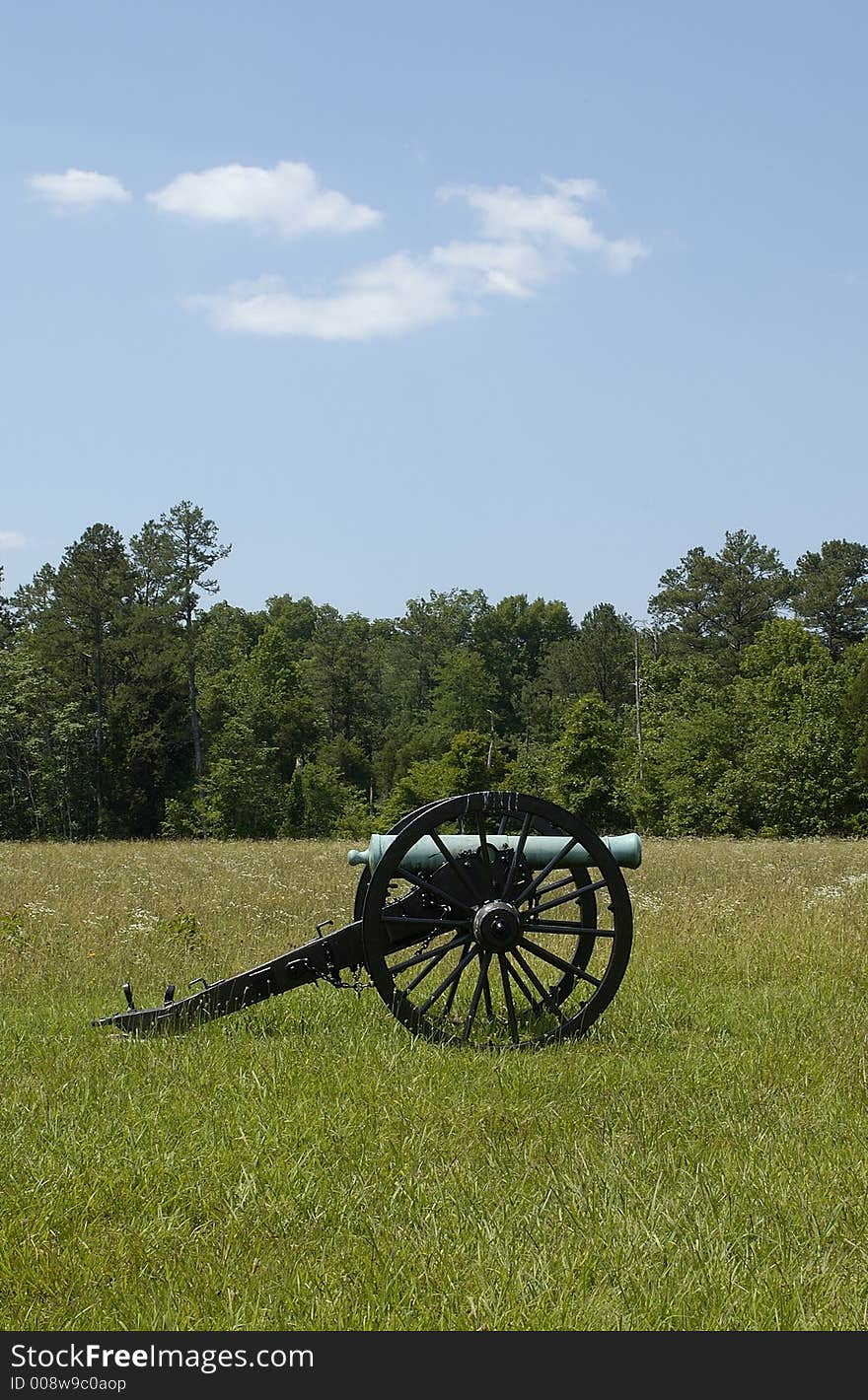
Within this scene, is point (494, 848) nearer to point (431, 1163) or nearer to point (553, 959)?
point (553, 959)

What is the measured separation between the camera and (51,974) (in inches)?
353

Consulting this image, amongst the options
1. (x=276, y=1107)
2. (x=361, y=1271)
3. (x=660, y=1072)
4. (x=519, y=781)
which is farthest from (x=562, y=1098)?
(x=519, y=781)

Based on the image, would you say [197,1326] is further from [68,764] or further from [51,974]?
[68,764]

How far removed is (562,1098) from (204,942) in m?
4.93

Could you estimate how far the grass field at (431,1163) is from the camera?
3.80 m

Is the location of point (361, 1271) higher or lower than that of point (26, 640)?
lower

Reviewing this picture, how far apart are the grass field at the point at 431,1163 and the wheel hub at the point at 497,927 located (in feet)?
2.08

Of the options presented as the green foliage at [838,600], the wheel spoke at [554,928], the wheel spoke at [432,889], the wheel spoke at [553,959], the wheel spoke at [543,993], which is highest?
the green foliage at [838,600]

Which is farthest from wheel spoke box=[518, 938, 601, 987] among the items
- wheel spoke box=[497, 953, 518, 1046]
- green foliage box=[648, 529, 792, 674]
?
green foliage box=[648, 529, 792, 674]

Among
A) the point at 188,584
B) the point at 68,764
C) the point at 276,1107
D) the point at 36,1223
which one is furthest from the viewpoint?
the point at 188,584

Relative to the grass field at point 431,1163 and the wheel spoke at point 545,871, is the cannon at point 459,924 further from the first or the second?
the grass field at point 431,1163

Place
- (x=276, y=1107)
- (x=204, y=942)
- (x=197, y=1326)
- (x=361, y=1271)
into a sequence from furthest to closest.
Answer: (x=204, y=942) → (x=276, y=1107) → (x=361, y=1271) → (x=197, y=1326)

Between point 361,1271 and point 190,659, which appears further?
point 190,659

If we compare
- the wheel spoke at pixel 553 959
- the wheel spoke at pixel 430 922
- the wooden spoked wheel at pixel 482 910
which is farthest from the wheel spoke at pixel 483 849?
the wheel spoke at pixel 553 959
